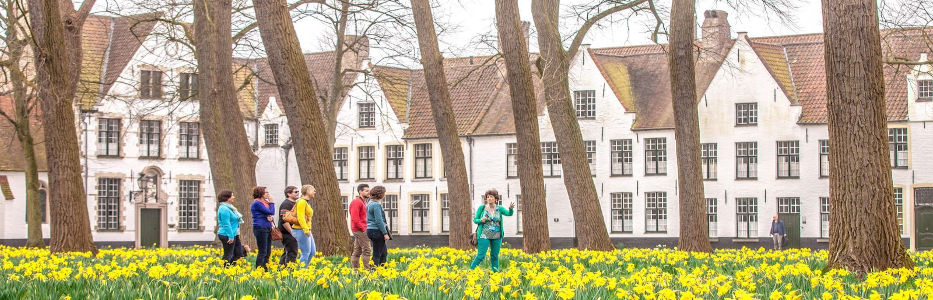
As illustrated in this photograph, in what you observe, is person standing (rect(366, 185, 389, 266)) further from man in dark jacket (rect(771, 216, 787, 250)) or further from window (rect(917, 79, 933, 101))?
window (rect(917, 79, 933, 101))

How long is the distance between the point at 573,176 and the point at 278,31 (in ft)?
29.3

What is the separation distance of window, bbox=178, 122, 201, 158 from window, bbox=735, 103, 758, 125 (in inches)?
851

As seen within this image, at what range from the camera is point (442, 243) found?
161ft

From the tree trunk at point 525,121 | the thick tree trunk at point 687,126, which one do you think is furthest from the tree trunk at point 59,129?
the thick tree trunk at point 687,126

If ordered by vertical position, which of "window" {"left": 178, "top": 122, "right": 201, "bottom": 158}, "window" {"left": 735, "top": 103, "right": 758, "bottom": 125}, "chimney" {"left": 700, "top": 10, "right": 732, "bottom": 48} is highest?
"chimney" {"left": 700, "top": 10, "right": 732, "bottom": 48}

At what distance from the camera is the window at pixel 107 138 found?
48781 mm

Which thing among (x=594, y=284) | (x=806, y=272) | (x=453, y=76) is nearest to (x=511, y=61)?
(x=806, y=272)

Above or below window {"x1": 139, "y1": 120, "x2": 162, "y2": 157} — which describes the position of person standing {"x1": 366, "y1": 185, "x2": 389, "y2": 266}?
below

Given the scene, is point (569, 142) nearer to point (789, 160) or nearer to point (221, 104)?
point (221, 104)

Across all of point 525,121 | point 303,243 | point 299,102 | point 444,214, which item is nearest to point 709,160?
point 444,214

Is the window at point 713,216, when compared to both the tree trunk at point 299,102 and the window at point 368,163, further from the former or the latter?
the tree trunk at point 299,102

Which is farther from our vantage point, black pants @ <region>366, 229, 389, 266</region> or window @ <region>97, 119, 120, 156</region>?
window @ <region>97, 119, 120, 156</region>

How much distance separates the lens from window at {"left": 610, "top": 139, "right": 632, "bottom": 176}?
4703cm

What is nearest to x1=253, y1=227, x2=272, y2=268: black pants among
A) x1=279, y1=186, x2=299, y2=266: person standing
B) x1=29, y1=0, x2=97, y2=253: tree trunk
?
x1=279, y1=186, x2=299, y2=266: person standing
